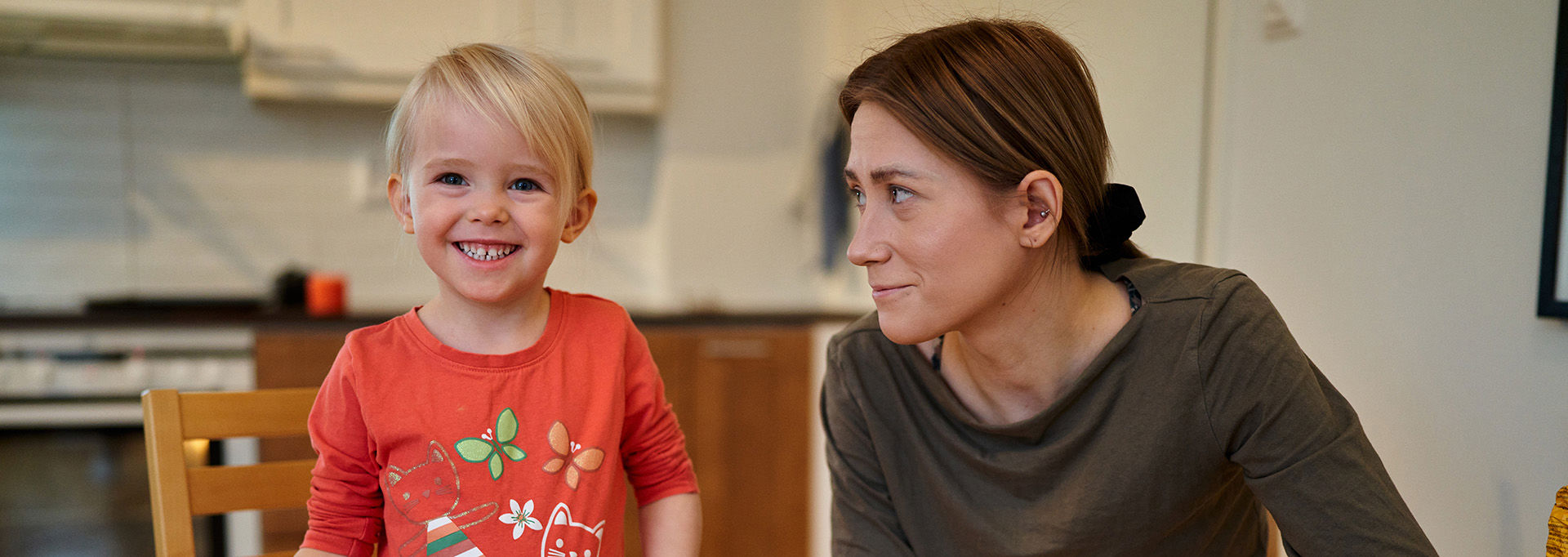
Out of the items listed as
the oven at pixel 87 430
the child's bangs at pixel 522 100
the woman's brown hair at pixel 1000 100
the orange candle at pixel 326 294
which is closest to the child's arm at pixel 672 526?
the child's bangs at pixel 522 100

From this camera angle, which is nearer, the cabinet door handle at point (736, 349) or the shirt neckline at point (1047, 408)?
the shirt neckline at point (1047, 408)

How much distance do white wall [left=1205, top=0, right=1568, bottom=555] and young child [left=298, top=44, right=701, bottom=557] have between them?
1.03m

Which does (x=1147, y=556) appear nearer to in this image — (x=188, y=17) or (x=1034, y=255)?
(x=1034, y=255)

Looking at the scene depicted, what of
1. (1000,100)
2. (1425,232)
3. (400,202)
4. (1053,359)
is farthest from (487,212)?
(1425,232)

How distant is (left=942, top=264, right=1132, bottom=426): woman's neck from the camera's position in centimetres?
101

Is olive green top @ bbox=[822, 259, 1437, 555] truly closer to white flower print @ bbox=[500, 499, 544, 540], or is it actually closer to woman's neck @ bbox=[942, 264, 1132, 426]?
woman's neck @ bbox=[942, 264, 1132, 426]

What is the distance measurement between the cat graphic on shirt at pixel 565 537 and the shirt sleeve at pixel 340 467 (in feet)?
0.60

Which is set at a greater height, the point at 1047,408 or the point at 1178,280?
the point at 1178,280

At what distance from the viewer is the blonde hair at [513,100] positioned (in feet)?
2.95

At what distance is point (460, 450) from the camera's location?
0.91 meters

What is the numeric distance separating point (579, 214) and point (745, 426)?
5.65 feet

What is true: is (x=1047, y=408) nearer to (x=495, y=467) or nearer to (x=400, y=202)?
(x=495, y=467)

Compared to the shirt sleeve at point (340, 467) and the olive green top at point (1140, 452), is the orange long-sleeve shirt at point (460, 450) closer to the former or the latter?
the shirt sleeve at point (340, 467)

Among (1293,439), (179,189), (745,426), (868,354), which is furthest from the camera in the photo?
(179,189)
